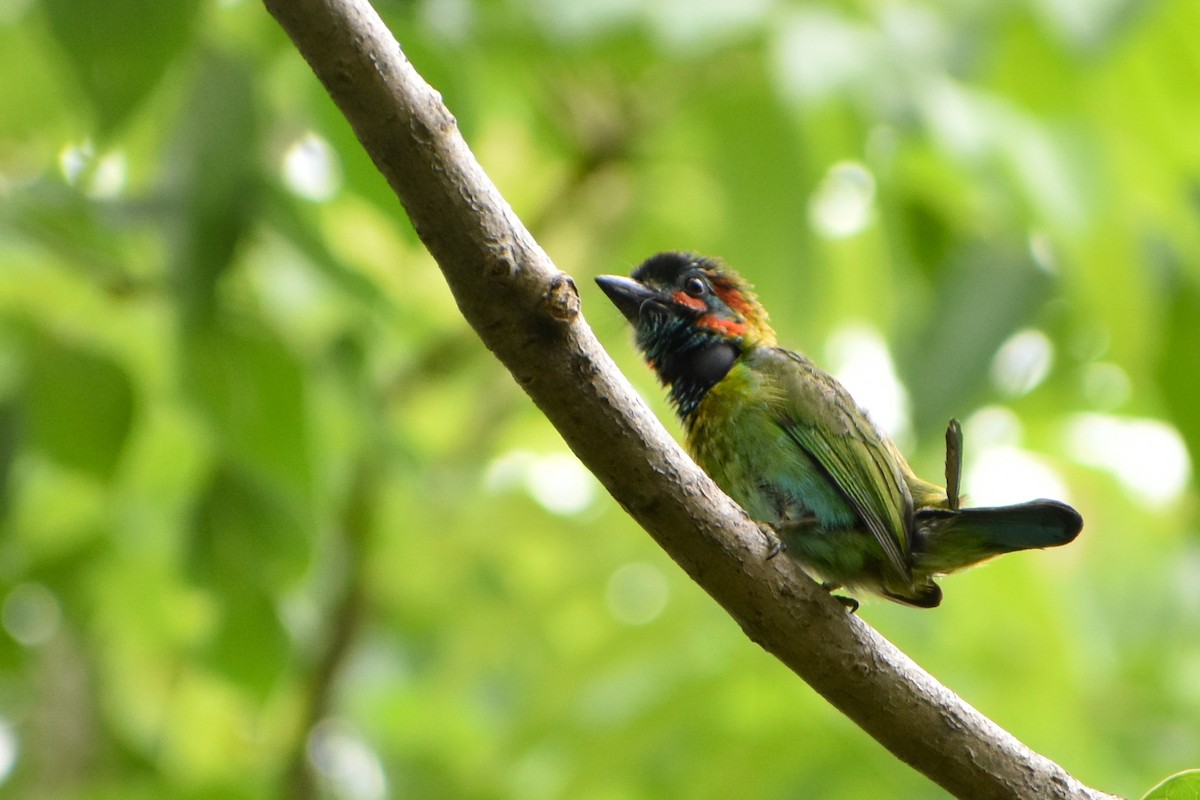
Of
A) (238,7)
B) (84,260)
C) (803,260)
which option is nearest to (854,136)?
(803,260)

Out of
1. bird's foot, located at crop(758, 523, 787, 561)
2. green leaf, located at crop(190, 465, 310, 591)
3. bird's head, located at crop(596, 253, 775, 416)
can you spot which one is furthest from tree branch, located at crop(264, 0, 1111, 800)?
green leaf, located at crop(190, 465, 310, 591)

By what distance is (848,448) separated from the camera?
122 inches

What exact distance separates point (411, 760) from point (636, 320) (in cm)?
271

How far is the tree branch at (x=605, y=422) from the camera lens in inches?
72.5

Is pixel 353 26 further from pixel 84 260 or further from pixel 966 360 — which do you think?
pixel 966 360

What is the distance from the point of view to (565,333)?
1942mm

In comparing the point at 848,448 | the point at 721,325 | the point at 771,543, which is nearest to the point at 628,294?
the point at 721,325

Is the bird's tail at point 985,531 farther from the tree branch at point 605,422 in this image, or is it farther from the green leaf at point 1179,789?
the green leaf at point 1179,789

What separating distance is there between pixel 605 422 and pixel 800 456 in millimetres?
1157

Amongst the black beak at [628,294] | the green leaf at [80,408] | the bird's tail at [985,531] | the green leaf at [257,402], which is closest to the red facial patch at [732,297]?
the black beak at [628,294]

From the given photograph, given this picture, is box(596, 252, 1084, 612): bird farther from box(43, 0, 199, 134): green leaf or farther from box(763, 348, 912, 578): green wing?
box(43, 0, 199, 134): green leaf

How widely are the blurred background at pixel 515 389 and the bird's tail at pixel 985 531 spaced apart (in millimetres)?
1091

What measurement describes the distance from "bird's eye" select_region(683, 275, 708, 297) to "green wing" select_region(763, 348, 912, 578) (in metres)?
0.23

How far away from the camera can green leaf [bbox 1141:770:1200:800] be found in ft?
6.44
